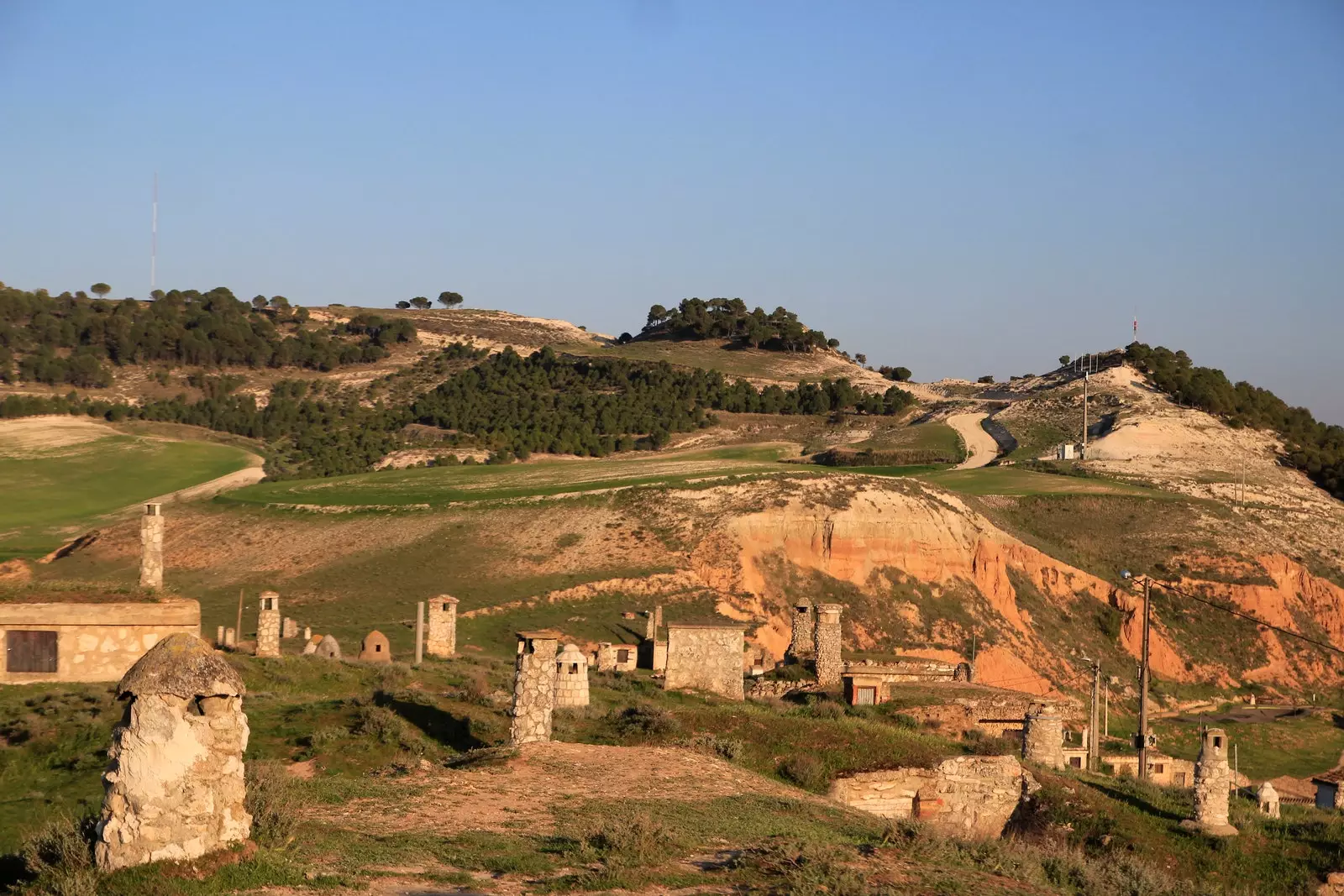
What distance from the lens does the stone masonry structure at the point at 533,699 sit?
2142cm

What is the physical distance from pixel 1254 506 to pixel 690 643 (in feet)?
195

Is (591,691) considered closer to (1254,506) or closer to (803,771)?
(803,771)

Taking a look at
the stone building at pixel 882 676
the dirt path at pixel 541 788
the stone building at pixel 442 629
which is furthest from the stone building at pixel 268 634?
the dirt path at pixel 541 788

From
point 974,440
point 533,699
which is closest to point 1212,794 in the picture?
point 533,699

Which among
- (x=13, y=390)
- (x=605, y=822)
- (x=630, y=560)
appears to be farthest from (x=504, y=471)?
(x=605, y=822)

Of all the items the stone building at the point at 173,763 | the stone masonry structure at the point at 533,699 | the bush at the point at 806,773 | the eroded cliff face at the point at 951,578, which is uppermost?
the stone building at the point at 173,763

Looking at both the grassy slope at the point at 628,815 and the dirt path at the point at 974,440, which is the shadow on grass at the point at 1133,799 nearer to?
the grassy slope at the point at 628,815

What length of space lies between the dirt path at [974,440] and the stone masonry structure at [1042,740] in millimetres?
65340

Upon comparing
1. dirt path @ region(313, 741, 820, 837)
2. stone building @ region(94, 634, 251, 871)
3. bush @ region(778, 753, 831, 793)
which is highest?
stone building @ region(94, 634, 251, 871)

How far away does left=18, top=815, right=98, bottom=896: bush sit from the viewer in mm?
12398

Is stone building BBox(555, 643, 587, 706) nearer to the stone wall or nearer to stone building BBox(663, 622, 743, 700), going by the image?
the stone wall

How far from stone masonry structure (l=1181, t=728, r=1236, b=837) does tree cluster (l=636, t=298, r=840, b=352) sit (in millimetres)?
127812

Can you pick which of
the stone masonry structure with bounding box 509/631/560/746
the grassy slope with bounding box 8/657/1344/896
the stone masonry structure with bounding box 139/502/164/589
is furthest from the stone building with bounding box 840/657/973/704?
the stone masonry structure with bounding box 139/502/164/589

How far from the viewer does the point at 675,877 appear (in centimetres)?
1462
